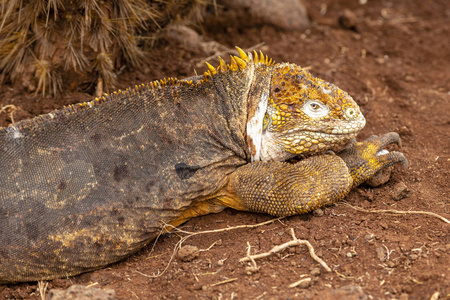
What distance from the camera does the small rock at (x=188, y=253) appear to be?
4.58 metres

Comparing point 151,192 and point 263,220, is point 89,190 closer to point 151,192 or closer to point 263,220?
point 151,192

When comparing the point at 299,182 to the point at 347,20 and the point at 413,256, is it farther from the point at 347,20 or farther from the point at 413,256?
the point at 347,20

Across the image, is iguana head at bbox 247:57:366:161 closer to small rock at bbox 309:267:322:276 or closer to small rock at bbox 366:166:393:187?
small rock at bbox 366:166:393:187

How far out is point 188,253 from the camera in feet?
15.0

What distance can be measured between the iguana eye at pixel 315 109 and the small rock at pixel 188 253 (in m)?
1.70

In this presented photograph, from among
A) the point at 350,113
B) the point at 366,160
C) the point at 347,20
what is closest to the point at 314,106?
the point at 350,113

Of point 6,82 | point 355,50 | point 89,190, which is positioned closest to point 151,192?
point 89,190

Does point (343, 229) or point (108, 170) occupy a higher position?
point (108, 170)

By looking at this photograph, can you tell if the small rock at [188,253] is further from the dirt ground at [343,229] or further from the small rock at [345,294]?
the small rock at [345,294]

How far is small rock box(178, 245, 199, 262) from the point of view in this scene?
458 cm

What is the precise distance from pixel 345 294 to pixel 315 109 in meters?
1.92

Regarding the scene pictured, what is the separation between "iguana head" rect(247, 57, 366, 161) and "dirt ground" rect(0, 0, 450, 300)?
2.15 feet

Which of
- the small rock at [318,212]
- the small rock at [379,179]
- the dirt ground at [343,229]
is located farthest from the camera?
the small rock at [379,179]

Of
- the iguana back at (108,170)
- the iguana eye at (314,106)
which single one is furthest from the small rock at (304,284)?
the iguana eye at (314,106)
